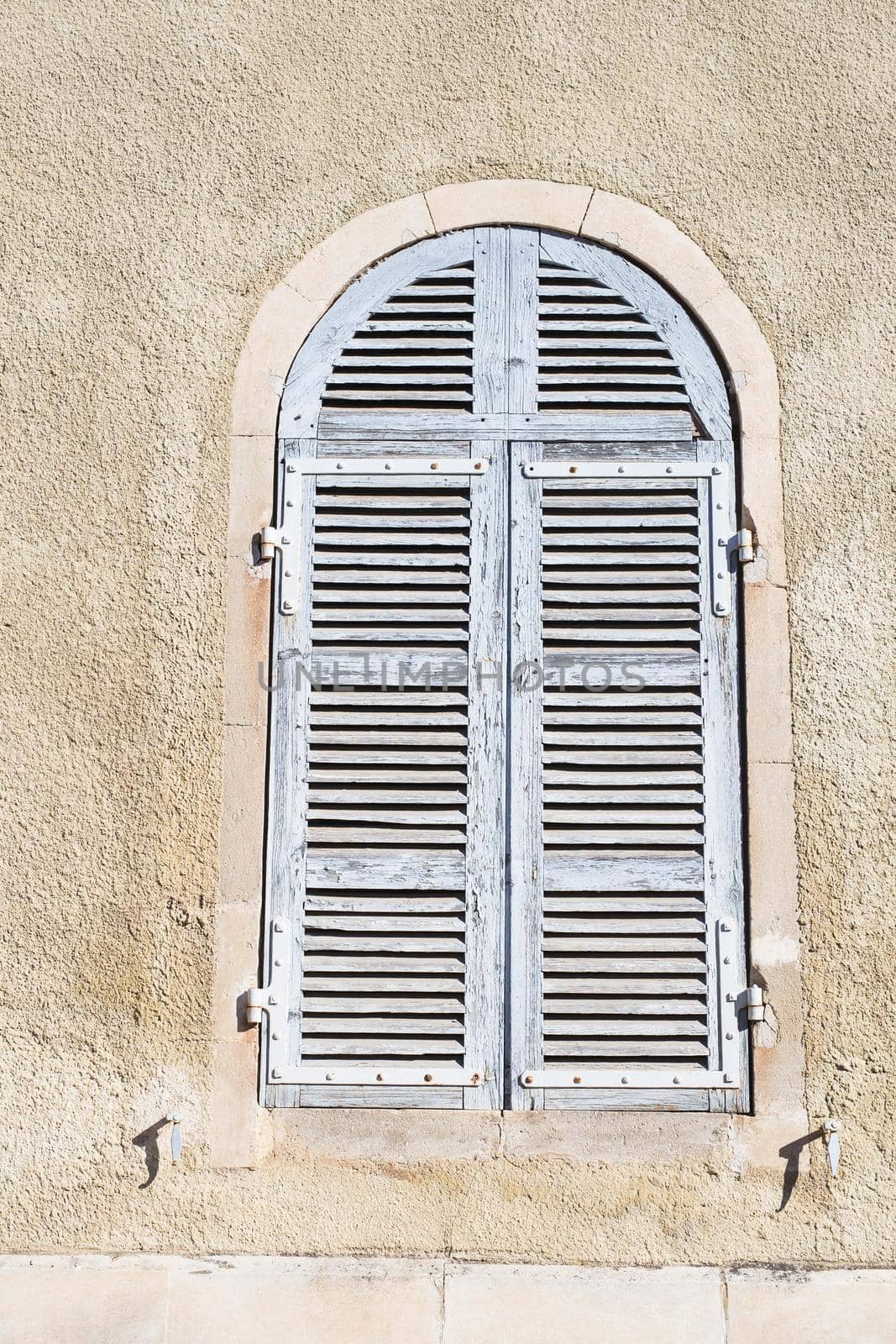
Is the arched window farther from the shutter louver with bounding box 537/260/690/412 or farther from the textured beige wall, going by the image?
the textured beige wall

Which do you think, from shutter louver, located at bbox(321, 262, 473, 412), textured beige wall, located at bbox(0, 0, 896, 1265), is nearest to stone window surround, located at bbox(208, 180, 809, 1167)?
textured beige wall, located at bbox(0, 0, 896, 1265)

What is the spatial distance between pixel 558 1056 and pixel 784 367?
6.70 feet

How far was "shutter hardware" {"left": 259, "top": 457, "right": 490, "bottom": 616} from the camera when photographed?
3.52 metres

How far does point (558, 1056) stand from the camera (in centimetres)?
329

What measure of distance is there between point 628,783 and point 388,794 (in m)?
0.65

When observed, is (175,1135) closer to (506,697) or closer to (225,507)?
(506,697)

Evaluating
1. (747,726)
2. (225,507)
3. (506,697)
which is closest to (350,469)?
(225,507)

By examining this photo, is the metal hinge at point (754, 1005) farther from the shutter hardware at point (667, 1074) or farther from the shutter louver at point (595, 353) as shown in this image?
the shutter louver at point (595, 353)

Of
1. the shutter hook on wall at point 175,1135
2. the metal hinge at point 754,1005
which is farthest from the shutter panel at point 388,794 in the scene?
the metal hinge at point 754,1005

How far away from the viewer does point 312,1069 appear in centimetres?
328

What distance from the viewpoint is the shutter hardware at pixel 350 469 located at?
3.52 meters

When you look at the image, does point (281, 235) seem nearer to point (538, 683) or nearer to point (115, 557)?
point (115, 557)

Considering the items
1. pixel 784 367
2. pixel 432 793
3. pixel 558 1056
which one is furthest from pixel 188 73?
pixel 558 1056

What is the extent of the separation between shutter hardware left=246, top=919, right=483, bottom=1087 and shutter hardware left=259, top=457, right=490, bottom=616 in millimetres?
1144
